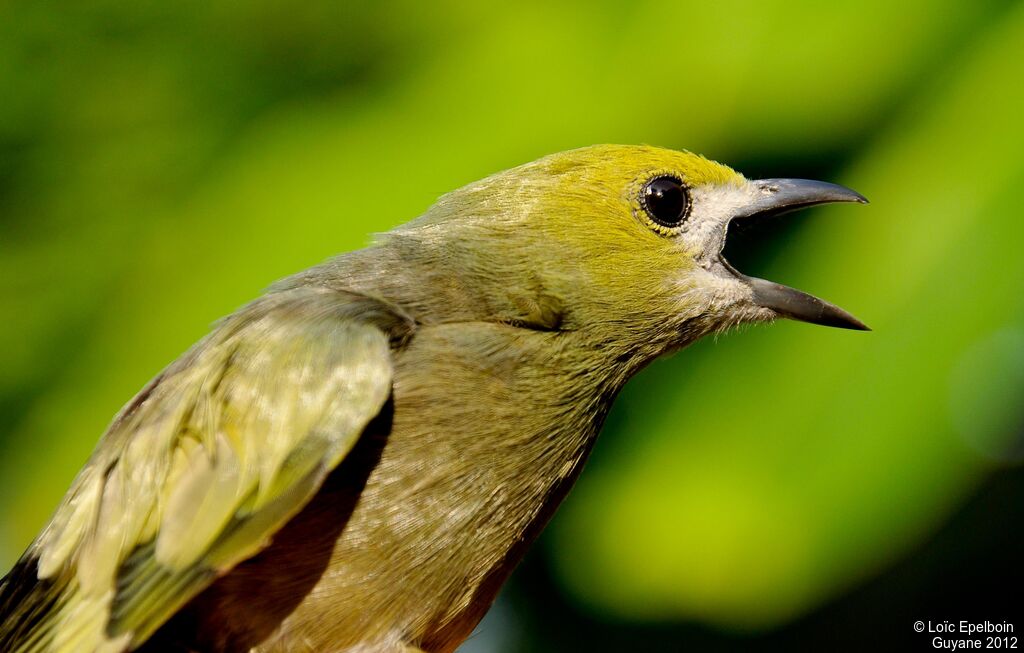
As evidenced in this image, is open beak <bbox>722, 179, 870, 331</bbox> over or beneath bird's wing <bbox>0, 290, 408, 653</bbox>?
over

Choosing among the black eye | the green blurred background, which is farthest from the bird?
the green blurred background

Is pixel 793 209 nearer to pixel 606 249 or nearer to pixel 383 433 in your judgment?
pixel 606 249

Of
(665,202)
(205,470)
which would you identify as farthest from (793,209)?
(205,470)

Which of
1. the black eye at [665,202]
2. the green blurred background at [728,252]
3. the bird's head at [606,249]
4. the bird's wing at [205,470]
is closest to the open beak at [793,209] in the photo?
the bird's head at [606,249]

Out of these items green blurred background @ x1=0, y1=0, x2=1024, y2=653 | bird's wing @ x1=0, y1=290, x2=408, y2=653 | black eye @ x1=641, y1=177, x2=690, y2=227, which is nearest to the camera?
bird's wing @ x1=0, y1=290, x2=408, y2=653

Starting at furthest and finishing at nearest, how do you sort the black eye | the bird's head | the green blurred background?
the green blurred background, the black eye, the bird's head

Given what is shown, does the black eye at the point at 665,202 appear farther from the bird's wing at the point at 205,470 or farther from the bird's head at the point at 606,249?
the bird's wing at the point at 205,470

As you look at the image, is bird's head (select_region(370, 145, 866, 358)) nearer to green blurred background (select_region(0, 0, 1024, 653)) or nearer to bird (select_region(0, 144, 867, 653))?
bird (select_region(0, 144, 867, 653))
